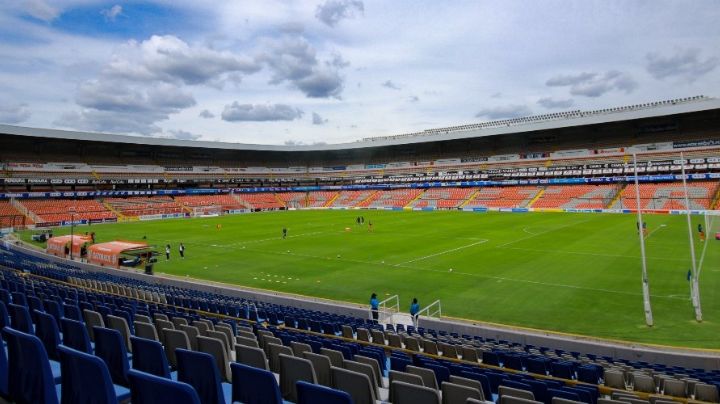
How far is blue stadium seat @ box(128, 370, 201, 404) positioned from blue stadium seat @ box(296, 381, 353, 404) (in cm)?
78

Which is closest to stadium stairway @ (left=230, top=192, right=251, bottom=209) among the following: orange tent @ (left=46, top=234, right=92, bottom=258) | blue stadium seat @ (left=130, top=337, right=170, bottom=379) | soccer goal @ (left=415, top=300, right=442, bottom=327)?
orange tent @ (left=46, top=234, right=92, bottom=258)

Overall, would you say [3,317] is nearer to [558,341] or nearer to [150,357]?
[150,357]

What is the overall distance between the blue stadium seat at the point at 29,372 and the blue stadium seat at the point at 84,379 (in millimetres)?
218

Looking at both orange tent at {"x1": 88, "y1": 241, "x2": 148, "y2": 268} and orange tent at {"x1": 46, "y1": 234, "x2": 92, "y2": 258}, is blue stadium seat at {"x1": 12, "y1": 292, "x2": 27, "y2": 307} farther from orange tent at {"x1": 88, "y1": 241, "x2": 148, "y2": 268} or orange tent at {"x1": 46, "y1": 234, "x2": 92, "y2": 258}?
orange tent at {"x1": 46, "y1": 234, "x2": 92, "y2": 258}

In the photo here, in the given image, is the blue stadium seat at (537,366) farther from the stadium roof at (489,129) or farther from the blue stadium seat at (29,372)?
the stadium roof at (489,129)

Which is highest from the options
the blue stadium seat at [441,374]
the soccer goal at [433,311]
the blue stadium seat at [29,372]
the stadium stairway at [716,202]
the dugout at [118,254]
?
the blue stadium seat at [29,372]

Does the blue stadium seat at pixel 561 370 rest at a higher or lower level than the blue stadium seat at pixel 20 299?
lower

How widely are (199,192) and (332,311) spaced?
80051 mm

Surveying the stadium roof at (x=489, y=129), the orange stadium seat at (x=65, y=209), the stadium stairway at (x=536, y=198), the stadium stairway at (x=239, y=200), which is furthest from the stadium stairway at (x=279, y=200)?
the stadium stairway at (x=536, y=198)

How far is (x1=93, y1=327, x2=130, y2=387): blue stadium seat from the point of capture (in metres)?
4.74

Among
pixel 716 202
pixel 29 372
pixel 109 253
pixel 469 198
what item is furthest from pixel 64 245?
pixel 716 202

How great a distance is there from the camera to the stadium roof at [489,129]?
70.8 meters

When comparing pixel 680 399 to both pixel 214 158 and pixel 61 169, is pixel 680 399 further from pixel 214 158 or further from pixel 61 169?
pixel 214 158

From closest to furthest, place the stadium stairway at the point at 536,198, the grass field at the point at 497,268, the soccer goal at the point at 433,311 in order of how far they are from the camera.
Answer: the grass field at the point at 497,268
the soccer goal at the point at 433,311
the stadium stairway at the point at 536,198
